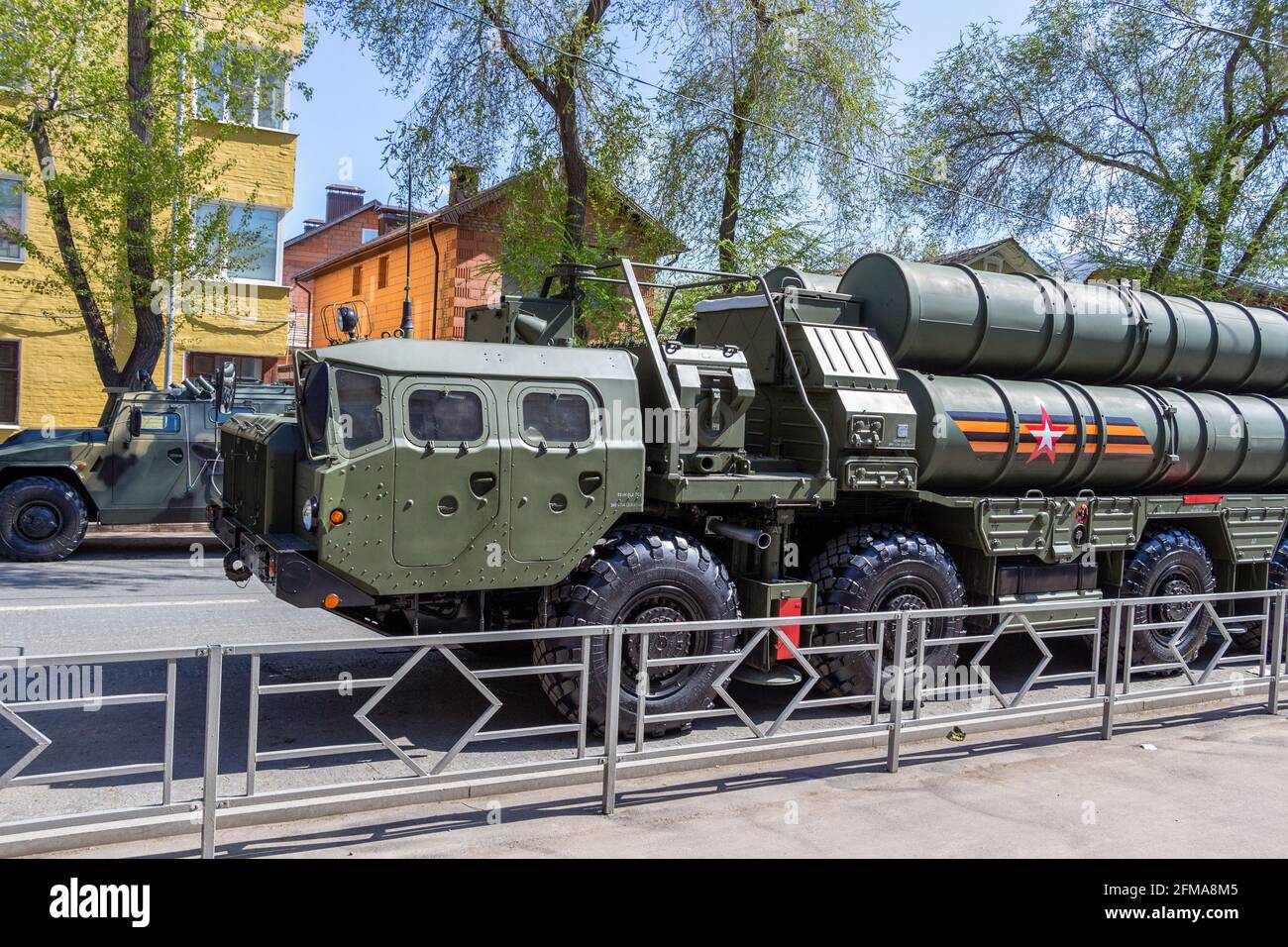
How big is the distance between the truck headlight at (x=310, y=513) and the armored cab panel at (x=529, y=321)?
2371 millimetres

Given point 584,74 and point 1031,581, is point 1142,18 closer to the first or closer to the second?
point 584,74

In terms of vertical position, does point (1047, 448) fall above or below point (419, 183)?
below

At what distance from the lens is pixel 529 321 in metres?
8.57

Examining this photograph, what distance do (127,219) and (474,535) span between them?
41.5ft

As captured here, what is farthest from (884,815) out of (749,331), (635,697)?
(749,331)

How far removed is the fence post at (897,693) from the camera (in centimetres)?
689

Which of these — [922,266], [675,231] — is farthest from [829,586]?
[675,231]

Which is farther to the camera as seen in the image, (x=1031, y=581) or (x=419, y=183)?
(x=419, y=183)

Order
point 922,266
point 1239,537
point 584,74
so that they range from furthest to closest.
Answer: point 584,74 → point 1239,537 → point 922,266

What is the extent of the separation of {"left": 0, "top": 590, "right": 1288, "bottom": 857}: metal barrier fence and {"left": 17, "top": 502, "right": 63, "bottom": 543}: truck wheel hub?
6.69 m

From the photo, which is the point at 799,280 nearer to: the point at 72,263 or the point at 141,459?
the point at 141,459

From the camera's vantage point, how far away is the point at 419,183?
17469 mm

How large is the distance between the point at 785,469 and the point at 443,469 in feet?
9.62

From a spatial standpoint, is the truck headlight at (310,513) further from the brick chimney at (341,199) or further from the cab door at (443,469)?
the brick chimney at (341,199)
